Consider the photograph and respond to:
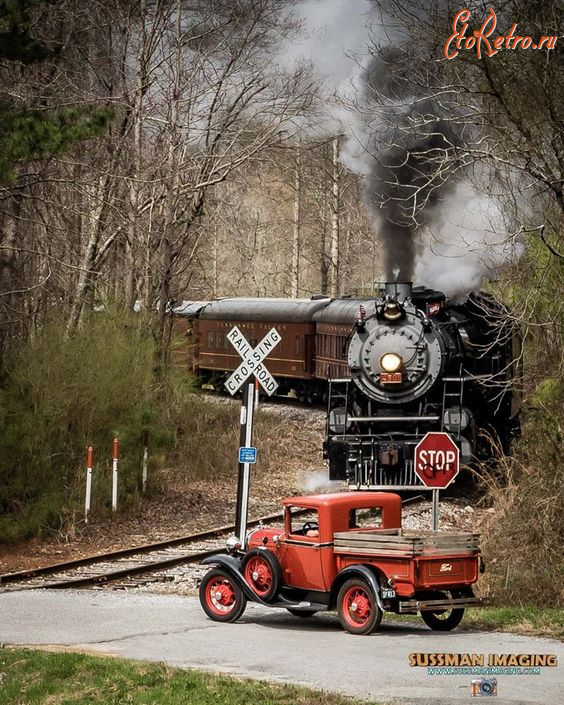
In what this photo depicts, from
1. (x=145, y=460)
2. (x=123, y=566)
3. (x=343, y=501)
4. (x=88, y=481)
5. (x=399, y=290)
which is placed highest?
(x=399, y=290)

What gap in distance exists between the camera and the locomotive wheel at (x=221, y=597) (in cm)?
1248

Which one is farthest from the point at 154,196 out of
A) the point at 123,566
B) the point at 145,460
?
the point at 123,566

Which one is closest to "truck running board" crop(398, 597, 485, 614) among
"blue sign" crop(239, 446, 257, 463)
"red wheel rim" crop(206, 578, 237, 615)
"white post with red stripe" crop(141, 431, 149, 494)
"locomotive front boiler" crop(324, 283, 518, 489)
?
"red wheel rim" crop(206, 578, 237, 615)

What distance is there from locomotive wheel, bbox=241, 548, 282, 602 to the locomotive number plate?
29.4 feet

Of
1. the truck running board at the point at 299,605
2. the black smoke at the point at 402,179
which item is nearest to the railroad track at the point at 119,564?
the truck running board at the point at 299,605

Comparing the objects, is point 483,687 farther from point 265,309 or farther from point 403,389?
point 265,309

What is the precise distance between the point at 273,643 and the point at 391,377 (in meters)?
10.3

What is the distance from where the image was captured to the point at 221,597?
12.7m

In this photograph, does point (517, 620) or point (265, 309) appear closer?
point (517, 620)

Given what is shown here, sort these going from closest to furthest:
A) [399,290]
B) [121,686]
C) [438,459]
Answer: [121,686] < [438,459] < [399,290]

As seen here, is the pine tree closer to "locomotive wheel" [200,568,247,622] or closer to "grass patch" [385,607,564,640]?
"locomotive wheel" [200,568,247,622]

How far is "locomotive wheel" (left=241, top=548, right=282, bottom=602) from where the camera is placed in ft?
40.1

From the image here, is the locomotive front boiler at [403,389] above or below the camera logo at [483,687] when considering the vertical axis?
above

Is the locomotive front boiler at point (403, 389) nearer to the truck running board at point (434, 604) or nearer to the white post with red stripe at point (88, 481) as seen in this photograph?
the white post with red stripe at point (88, 481)
